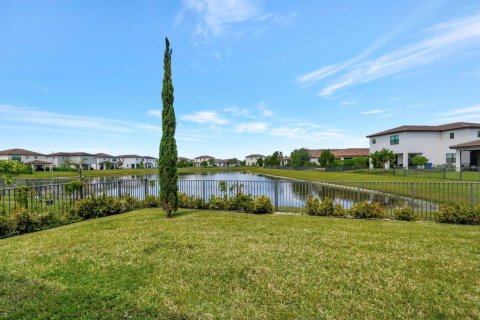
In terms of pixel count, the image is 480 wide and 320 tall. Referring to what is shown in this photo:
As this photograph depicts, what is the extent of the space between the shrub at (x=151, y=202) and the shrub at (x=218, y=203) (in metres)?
2.64

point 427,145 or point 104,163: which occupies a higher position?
point 427,145

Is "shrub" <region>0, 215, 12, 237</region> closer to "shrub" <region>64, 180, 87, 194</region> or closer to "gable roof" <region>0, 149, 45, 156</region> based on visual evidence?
"shrub" <region>64, 180, 87, 194</region>

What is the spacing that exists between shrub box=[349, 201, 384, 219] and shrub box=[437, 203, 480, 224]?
1700 mm

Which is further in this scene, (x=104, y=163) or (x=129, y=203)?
(x=104, y=163)

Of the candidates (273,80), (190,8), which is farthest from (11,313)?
(273,80)

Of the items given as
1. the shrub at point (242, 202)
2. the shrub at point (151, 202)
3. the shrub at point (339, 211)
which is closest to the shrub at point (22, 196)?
the shrub at point (151, 202)

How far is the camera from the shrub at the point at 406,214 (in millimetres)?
7820

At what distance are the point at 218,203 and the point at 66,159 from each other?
229ft

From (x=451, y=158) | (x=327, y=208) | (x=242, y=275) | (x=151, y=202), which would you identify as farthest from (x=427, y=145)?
(x=242, y=275)

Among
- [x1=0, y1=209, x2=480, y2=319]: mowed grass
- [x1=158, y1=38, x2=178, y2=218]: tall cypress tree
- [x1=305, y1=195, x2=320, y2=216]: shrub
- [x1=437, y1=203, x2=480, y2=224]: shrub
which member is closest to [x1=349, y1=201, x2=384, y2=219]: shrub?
[x1=305, y1=195, x2=320, y2=216]: shrub

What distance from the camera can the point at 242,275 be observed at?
3.50 metres

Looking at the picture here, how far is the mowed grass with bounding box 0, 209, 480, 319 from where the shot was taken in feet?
8.83

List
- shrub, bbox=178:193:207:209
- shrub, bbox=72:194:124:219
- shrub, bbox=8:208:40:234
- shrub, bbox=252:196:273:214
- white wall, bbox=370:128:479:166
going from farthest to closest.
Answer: white wall, bbox=370:128:479:166, shrub, bbox=178:193:207:209, shrub, bbox=252:196:273:214, shrub, bbox=72:194:124:219, shrub, bbox=8:208:40:234

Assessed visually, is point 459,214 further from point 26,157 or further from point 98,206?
point 26,157
